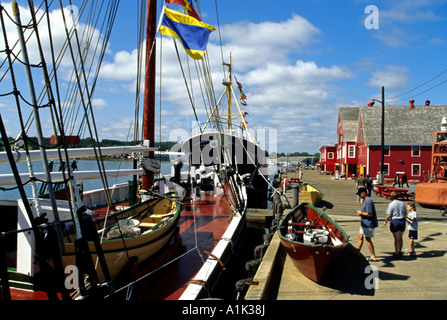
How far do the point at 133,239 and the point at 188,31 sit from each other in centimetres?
626

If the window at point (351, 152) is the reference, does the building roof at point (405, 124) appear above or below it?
above

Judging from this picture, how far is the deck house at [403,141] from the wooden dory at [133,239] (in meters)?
29.4

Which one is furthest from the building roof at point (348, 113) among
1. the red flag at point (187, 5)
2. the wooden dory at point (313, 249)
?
the wooden dory at point (313, 249)

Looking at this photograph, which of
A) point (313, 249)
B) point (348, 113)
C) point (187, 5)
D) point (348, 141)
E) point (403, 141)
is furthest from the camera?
point (348, 113)

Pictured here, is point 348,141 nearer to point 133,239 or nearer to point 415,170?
point 415,170

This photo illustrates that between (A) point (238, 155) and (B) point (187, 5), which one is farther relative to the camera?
(A) point (238, 155)

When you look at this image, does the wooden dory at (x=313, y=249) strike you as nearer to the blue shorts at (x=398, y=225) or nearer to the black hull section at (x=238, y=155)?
the blue shorts at (x=398, y=225)

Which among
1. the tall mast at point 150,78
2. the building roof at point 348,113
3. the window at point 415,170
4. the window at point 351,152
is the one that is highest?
the building roof at point 348,113

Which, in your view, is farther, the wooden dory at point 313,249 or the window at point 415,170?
the window at point 415,170

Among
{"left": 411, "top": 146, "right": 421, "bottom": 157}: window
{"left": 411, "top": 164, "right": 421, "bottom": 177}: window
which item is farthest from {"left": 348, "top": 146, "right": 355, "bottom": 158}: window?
{"left": 411, "top": 164, "right": 421, "bottom": 177}: window

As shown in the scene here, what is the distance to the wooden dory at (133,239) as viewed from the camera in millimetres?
5719

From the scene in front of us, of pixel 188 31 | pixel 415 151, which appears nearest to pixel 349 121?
pixel 415 151

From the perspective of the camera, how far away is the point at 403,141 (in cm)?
3244
